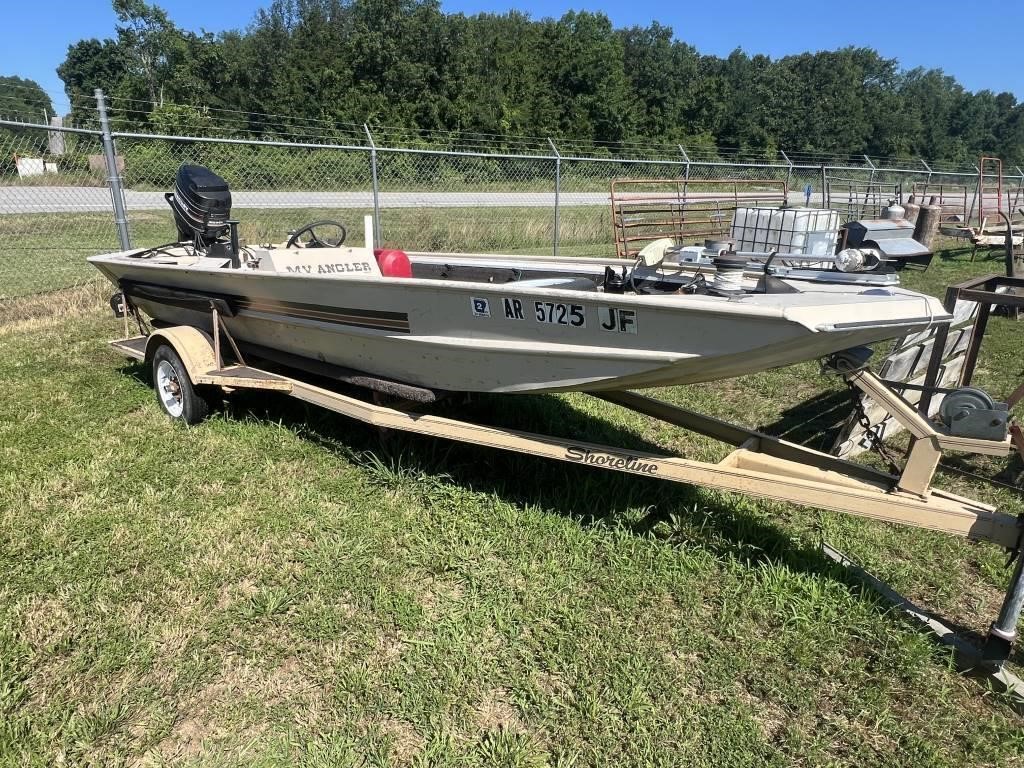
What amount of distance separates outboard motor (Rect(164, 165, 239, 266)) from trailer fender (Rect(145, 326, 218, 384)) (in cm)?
69

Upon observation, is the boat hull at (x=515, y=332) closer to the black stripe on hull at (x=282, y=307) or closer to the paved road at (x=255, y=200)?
the black stripe on hull at (x=282, y=307)

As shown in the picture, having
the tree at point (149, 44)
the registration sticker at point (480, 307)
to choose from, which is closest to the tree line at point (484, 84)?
the tree at point (149, 44)

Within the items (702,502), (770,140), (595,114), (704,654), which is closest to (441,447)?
(702,502)

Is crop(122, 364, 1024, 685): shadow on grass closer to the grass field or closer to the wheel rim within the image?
the grass field

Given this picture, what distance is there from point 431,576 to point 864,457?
2.78 meters

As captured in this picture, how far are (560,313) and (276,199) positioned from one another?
36.2 ft

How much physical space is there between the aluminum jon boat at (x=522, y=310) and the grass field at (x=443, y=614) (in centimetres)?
70

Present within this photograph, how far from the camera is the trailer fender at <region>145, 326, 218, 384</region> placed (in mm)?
3902

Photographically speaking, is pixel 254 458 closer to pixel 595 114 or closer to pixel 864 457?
pixel 864 457

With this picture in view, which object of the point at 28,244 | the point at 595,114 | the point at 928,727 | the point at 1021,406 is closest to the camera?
the point at 928,727

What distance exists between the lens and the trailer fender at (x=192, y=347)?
3902mm

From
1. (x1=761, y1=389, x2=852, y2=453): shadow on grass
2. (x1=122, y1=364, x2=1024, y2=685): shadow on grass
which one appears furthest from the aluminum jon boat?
(x1=761, y1=389, x2=852, y2=453): shadow on grass

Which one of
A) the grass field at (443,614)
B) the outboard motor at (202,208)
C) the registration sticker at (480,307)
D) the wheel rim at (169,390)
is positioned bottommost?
the grass field at (443,614)

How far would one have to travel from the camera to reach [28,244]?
→ 10.9 metres
